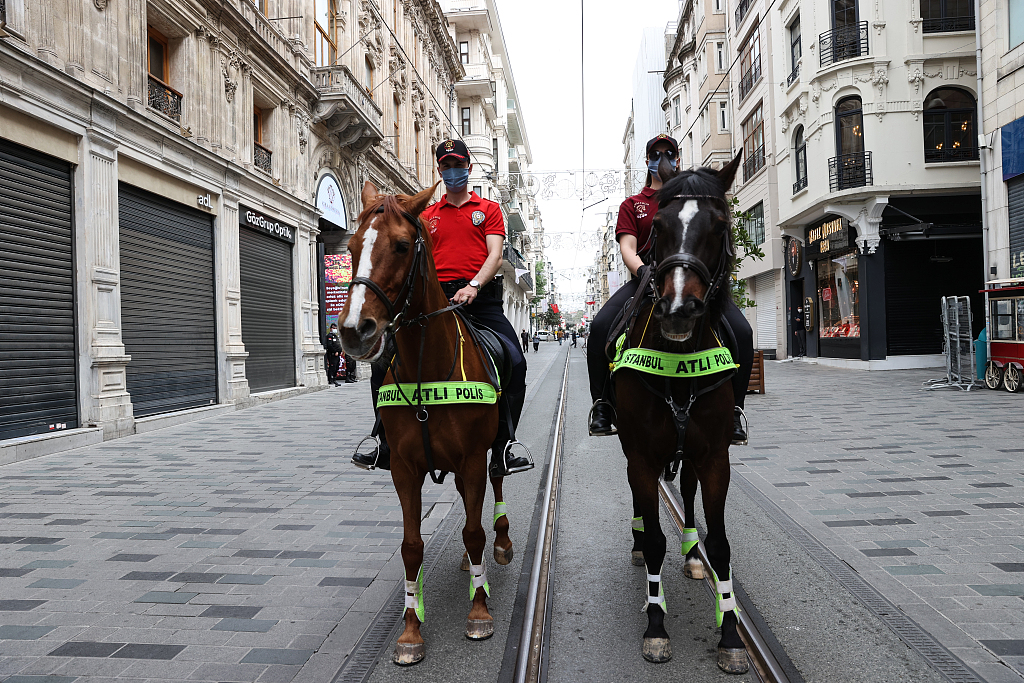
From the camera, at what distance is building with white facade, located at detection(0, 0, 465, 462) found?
9.66m

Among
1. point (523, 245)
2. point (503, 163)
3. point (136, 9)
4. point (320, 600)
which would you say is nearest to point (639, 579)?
point (320, 600)

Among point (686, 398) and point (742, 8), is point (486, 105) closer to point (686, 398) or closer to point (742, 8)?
point (742, 8)

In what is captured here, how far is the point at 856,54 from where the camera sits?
21875mm

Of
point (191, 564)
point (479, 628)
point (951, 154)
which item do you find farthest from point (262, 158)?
point (951, 154)

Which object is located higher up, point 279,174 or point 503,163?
point 503,163

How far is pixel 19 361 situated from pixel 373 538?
7.04m

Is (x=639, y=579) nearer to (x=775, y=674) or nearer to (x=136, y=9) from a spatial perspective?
(x=775, y=674)

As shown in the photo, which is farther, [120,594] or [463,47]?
[463,47]

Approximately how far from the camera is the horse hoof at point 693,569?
4.28 meters

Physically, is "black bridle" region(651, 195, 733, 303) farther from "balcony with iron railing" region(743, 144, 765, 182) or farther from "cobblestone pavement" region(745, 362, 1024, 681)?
"balcony with iron railing" region(743, 144, 765, 182)

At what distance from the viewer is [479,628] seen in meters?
3.51

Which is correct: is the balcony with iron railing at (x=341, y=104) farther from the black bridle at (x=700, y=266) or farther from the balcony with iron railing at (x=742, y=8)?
the black bridle at (x=700, y=266)

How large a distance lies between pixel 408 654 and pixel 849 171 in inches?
908

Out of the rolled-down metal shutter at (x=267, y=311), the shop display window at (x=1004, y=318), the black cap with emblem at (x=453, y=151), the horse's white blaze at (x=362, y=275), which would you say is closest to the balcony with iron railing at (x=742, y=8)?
the shop display window at (x=1004, y=318)
